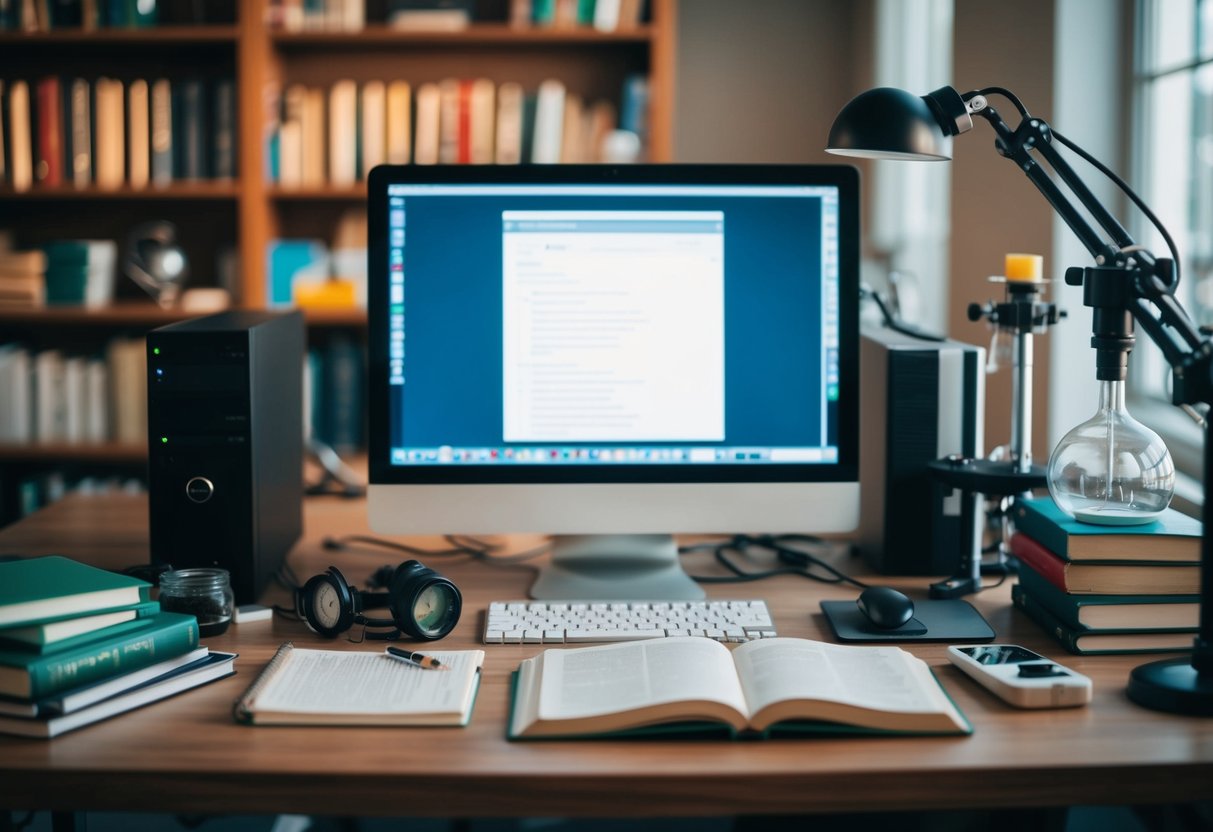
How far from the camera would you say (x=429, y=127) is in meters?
3.17

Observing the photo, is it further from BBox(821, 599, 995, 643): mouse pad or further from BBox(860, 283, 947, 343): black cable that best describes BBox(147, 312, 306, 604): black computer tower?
BBox(860, 283, 947, 343): black cable

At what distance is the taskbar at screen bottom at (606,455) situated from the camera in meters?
1.33

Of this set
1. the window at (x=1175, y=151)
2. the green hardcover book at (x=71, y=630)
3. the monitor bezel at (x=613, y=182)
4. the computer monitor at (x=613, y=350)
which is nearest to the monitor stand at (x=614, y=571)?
the computer monitor at (x=613, y=350)

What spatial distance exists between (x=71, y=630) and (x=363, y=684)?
249 mm

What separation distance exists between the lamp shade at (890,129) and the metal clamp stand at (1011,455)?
0.28m

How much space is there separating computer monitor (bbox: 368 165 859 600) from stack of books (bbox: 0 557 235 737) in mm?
339

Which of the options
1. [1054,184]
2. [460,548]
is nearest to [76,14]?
[460,548]

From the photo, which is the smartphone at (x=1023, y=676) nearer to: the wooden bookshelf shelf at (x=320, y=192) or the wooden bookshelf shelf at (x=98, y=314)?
the wooden bookshelf shelf at (x=320, y=192)

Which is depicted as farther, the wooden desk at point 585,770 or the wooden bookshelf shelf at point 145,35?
the wooden bookshelf shelf at point 145,35

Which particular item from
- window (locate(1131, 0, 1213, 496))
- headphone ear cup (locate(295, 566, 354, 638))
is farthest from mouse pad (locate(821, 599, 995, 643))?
window (locate(1131, 0, 1213, 496))

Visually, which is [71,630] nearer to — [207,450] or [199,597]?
[199,597]

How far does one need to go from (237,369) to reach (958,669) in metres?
0.83

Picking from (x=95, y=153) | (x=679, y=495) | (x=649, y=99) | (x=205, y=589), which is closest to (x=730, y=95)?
(x=649, y=99)

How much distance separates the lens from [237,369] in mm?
1276
